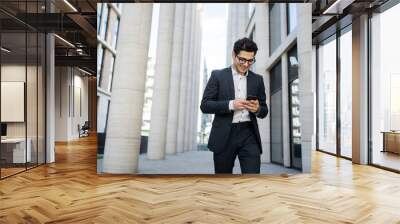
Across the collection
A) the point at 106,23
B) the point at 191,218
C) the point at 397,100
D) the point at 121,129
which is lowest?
the point at 191,218

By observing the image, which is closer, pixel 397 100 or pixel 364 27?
pixel 397 100

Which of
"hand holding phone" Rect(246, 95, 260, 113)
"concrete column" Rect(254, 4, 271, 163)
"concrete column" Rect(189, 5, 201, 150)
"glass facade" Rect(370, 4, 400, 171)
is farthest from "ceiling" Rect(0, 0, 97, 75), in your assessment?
"glass facade" Rect(370, 4, 400, 171)

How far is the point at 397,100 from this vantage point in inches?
278

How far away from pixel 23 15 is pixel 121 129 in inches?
108

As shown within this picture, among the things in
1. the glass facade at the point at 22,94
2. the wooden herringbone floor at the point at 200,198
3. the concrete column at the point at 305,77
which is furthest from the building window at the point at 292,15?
the glass facade at the point at 22,94

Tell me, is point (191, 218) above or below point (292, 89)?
below

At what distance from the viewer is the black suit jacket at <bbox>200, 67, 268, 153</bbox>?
5559 mm

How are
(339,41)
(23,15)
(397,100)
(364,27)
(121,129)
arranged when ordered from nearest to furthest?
1. (121,129)
2. (23,15)
3. (397,100)
4. (364,27)
5. (339,41)

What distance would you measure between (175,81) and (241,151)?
152 cm

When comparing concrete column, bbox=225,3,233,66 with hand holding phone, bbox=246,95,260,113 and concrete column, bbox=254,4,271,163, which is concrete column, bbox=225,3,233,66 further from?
hand holding phone, bbox=246,95,260,113

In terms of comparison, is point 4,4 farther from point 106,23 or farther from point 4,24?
point 106,23

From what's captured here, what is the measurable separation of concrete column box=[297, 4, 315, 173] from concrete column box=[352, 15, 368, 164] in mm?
2512

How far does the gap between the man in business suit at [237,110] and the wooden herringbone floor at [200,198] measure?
1.18ft

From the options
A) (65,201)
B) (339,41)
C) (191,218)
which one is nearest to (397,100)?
(339,41)
